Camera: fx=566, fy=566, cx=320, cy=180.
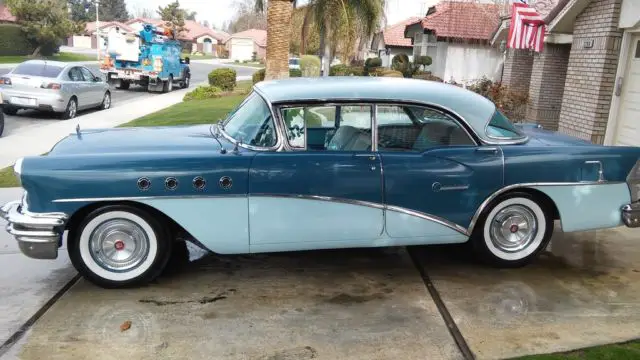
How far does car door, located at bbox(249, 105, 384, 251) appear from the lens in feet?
14.1

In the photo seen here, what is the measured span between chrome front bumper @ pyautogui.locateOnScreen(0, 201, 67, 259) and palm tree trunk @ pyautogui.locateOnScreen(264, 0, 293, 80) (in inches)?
422

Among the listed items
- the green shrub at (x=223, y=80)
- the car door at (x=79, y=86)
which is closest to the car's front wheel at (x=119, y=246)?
the car door at (x=79, y=86)

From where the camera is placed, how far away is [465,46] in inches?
958

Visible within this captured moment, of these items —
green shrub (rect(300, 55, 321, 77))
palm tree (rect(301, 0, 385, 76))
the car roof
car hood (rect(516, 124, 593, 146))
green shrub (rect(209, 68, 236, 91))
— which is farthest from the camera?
green shrub (rect(300, 55, 321, 77))

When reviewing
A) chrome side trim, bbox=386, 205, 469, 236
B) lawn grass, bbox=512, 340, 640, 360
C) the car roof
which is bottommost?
lawn grass, bbox=512, 340, 640, 360

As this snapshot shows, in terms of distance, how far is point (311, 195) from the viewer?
4.33m

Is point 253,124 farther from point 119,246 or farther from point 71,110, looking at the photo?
point 71,110

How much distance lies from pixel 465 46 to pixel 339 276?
70.7ft

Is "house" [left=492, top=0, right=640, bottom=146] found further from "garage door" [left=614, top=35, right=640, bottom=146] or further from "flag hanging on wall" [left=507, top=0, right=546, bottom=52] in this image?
"flag hanging on wall" [left=507, top=0, right=546, bottom=52]

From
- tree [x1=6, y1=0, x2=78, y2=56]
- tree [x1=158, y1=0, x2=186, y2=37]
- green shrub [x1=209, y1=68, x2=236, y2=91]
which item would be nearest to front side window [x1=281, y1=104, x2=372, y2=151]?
green shrub [x1=209, y1=68, x2=236, y2=91]

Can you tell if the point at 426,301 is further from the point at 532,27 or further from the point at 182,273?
the point at 532,27

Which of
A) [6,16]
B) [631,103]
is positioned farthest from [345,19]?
[6,16]

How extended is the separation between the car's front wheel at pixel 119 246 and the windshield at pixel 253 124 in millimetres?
977

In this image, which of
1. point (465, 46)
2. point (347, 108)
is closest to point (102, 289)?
point (347, 108)
